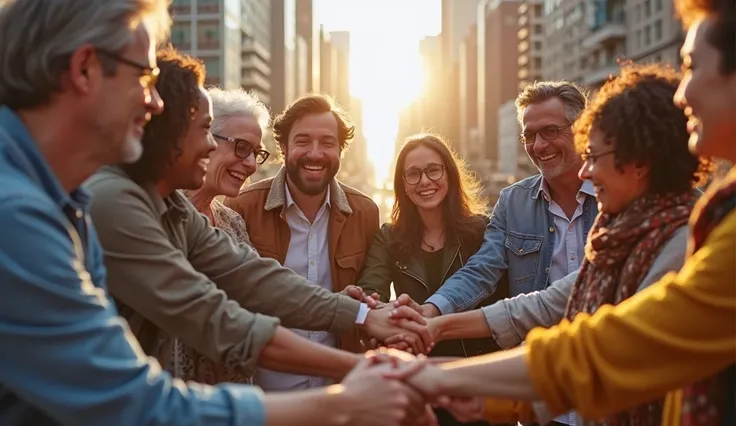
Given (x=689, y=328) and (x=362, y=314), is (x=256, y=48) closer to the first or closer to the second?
(x=362, y=314)

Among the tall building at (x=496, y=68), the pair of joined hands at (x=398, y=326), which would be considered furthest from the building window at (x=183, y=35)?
the pair of joined hands at (x=398, y=326)

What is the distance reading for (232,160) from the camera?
16.0 ft

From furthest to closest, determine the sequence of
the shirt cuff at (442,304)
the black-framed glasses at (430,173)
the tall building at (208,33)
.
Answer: the tall building at (208,33), the black-framed glasses at (430,173), the shirt cuff at (442,304)

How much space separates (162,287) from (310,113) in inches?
99.8

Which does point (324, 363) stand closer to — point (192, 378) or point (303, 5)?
point (192, 378)

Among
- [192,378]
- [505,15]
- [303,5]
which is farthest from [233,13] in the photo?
[303,5]

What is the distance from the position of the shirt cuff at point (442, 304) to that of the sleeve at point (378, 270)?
46 centimetres

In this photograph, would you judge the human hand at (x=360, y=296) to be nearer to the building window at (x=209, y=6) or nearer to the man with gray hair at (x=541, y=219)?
the man with gray hair at (x=541, y=219)

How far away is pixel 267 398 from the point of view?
6.89ft

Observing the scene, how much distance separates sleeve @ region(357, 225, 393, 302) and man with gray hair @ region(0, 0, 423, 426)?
2.37 metres

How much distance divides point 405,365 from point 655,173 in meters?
1.07

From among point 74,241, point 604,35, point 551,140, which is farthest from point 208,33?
point 74,241

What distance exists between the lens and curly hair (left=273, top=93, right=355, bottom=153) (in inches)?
200

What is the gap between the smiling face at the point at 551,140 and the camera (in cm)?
470
